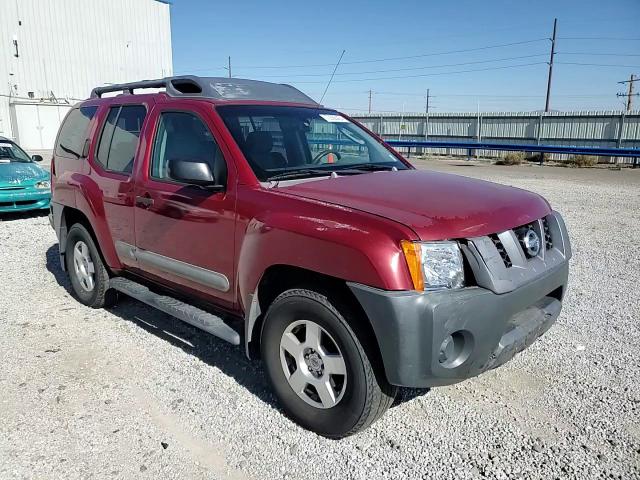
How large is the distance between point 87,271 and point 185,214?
2.01 metres

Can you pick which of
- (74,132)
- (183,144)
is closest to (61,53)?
(74,132)

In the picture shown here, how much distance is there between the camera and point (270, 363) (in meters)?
3.13

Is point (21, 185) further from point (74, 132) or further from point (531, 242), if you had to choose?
point (531, 242)

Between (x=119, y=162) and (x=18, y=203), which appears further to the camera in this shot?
(x=18, y=203)

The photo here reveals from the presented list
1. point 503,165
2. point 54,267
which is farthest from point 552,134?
point 54,267

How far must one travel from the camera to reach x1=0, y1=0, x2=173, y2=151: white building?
28.5 meters

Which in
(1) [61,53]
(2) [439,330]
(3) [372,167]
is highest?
(1) [61,53]

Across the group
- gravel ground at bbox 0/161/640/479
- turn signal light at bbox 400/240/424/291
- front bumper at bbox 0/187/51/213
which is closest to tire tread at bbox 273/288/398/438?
gravel ground at bbox 0/161/640/479

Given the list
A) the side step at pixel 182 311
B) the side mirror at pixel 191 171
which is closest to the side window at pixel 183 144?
the side mirror at pixel 191 171

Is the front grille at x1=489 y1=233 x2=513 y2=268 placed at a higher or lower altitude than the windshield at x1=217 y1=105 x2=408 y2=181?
lower

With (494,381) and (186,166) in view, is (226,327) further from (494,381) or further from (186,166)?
(494,381)

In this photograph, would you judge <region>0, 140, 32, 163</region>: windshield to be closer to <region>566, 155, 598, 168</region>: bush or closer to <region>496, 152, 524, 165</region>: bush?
<region>496, 152, 524, 165</region>: bush

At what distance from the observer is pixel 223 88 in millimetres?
3912

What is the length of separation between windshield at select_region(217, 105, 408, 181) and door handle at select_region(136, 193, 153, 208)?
0.90m
